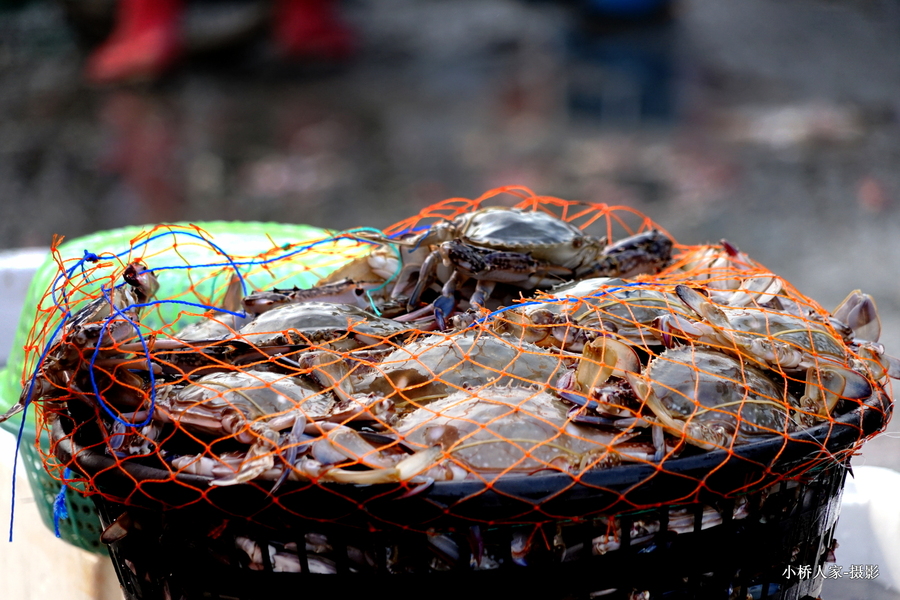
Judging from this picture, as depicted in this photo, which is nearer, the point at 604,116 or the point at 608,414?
the point at 608,414

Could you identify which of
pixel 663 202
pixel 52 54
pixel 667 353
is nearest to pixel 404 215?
pixel 663 202

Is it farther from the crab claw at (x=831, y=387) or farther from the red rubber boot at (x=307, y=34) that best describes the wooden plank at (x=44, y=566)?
the red rubber boot at (x=307, y=34)

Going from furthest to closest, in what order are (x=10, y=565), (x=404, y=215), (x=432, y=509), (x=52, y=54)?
(x=52, y=54)
(x=404, y=215)
(x=10, y=565)
(x=432, y=509)

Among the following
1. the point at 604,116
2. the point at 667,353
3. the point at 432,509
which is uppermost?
the point at 604,116

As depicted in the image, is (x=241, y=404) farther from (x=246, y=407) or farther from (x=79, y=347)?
(x=79, y=347)

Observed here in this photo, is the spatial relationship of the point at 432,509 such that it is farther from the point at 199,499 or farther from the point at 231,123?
the point at 231,123

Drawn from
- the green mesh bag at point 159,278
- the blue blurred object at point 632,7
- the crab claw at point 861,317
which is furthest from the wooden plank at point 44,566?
the blue blurred object at point 632,7
